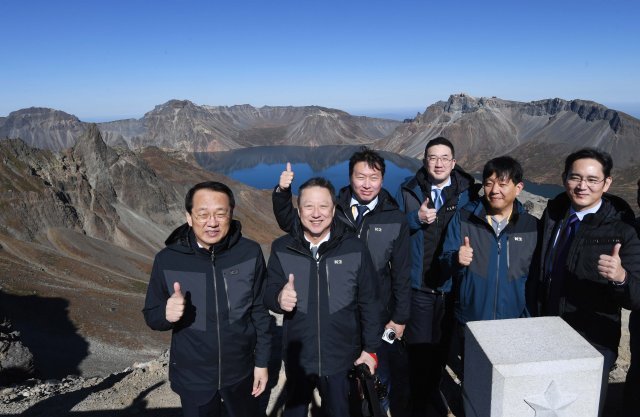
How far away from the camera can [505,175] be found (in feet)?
13.9

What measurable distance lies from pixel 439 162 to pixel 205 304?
2.76 m

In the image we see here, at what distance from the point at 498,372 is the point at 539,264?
2010mm

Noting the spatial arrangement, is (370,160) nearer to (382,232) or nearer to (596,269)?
(382,232)

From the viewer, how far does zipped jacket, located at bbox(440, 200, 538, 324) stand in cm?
431

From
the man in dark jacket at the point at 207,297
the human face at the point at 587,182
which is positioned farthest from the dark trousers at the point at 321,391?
the human face at the point at 587,182

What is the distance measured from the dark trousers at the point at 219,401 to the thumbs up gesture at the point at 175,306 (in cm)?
80

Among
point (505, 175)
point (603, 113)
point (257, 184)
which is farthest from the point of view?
point (603, 113)

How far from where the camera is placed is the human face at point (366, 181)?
14.8 ft

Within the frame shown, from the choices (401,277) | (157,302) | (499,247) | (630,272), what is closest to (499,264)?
(499,247)

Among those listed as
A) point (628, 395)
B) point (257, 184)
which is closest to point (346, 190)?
point (628, 395)

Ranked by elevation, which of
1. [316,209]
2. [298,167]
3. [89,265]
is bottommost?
[298,167]

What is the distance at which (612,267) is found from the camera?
3412 mm

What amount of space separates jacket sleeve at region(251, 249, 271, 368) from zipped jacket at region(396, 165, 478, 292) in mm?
1768

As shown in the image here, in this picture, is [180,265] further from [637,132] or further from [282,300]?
[637,132]
